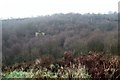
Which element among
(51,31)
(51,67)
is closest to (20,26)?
(51,31)

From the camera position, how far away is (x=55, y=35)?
36156 millimetres

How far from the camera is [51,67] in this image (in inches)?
317

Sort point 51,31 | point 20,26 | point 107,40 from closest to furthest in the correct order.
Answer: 1. point 107,40
2. point 20,26
3. point 51,31

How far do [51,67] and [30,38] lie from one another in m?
27.6

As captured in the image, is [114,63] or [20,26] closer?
[114,63]

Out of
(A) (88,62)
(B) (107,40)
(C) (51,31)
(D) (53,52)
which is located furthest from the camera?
(C) (51,31)

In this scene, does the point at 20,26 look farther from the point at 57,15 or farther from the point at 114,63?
the point at 114,63

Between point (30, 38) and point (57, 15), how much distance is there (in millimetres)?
6362

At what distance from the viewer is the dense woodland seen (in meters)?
26.8

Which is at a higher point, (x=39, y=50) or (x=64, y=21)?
(x=64, y=21)

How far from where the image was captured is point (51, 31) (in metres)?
38.8

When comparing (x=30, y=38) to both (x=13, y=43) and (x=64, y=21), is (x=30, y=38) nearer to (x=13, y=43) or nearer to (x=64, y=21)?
(x=13, y=43)

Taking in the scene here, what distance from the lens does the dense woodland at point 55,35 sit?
1055 inches

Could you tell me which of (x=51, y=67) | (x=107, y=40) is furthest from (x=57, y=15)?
(x=51, y=67)
